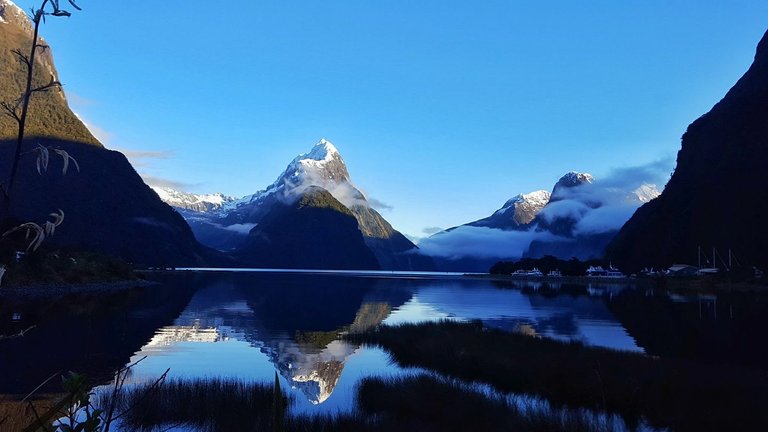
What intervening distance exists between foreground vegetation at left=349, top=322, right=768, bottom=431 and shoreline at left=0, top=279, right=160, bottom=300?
5967cm

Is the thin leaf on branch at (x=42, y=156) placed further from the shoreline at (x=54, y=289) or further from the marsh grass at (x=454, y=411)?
the shoreline at (x=54, y=289)

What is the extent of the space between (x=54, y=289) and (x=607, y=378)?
291ft

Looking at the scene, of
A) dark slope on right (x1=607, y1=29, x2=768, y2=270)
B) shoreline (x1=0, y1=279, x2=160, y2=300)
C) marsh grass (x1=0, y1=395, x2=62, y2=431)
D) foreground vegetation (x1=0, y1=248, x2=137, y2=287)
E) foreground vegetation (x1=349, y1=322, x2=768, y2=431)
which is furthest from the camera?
dark slope on right (x1=607, y1=29, x2=768, y2=270)

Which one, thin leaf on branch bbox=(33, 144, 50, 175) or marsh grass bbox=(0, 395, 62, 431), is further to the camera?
marsh grass bbox=(0, 395, 62, 431)

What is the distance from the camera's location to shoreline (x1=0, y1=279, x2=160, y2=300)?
7831cm

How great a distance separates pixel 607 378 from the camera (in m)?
29.3

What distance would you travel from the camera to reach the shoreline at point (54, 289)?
257 feet

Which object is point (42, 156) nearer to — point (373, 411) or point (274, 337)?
point (373, 411)

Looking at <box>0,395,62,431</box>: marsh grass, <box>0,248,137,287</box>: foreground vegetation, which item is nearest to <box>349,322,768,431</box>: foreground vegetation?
<box>0,395,62,431</box>: marsh grass

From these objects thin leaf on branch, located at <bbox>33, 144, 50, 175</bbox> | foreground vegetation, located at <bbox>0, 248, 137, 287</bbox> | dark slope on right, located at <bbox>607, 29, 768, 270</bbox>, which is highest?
dark slope on right, located at <bbox>607, 29, 768, 270</bbox>

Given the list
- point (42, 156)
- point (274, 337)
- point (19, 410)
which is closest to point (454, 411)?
point (19, 410)

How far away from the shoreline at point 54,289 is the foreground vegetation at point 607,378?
5967cm

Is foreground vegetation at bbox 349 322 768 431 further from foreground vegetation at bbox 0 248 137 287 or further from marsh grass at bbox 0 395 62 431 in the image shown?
foreground vegetation at bbox 0 248 137 287

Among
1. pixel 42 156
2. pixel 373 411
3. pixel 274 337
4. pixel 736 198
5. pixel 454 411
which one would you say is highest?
pixel 736 198
